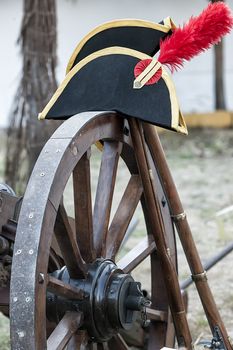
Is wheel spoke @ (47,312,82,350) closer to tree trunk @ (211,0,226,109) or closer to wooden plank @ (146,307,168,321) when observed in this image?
wooden plank @ (146,307,168,321)

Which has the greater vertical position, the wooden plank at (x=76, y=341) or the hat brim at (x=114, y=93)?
the hat brim at (x=114, y=93)

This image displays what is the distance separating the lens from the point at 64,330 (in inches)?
76.0

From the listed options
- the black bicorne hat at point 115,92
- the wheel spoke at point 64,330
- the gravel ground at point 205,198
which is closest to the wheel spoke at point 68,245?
the wheel spoke at point 64,330

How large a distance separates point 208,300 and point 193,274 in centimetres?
11

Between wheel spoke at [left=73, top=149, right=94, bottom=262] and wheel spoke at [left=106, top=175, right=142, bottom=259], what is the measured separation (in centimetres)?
21

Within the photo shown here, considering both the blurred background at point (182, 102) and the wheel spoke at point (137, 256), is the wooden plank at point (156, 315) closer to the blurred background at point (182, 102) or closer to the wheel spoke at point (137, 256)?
the wheel spoke at point (137, 256)

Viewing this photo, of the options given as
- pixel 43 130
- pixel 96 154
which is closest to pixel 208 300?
pixel 43 130

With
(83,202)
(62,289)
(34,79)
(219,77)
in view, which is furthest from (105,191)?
(219,77)

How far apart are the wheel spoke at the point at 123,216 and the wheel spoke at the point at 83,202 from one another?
21 centimetres

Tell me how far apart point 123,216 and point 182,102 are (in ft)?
31.8

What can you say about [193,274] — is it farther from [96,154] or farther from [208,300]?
[96,154]

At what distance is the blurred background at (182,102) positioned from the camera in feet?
17.1

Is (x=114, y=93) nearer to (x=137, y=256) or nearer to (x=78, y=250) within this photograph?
(x=78, y=250)

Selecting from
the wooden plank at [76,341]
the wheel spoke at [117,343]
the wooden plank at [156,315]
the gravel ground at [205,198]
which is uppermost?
the wooden plank at [76,341]
